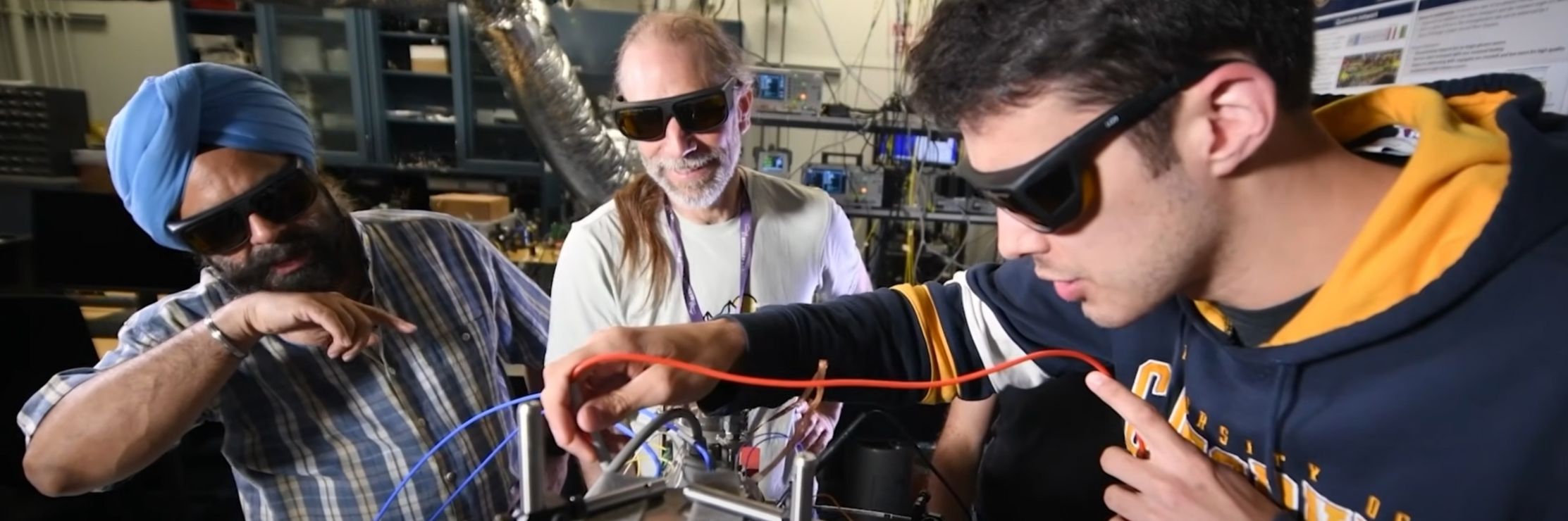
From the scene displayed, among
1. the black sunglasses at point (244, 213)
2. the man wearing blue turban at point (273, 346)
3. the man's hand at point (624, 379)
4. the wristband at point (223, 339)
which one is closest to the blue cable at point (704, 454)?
the man's hand at point (624, 379)

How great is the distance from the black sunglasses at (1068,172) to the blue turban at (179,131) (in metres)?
1.27

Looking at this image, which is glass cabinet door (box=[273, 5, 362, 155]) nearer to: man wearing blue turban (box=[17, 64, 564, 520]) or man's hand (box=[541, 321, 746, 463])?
man wearing blue turban (box=[17, 64, 564, 520])

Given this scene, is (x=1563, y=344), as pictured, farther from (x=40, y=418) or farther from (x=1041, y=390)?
(x=40, y=418)

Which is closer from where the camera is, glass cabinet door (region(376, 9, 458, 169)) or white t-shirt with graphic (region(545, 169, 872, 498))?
white t-shirt with graphic (region(545, 169, 872, 498))

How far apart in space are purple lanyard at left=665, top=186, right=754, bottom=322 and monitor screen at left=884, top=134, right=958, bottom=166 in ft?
5.60

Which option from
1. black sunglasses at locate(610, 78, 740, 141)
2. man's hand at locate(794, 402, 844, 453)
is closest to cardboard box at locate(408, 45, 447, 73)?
black sunglasses at locate(610, 78, 740, 141)

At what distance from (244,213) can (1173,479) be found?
144cm

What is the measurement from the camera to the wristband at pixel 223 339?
1.11 meters

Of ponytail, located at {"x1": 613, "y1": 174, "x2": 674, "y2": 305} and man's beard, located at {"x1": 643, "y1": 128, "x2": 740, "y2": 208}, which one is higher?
man's beard, located at {"x1": 643, "y1": 128, "x2": 740, "y2": 208}

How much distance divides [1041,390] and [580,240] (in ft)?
3.50

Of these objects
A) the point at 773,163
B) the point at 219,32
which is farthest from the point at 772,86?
the point at 219,32

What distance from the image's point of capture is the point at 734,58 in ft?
4.75

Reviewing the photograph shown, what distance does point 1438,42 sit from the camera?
1353mm

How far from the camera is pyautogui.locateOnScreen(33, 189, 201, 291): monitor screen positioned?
2.52 metres
